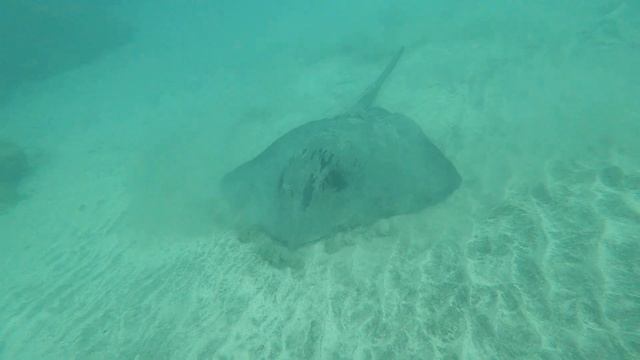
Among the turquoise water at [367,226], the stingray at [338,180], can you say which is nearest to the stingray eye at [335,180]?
the stingray at [338,180]

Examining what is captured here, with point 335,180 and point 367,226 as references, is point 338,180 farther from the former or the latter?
point 367,226

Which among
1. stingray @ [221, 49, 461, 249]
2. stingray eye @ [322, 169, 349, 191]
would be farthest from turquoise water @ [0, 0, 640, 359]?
stingray eye @ [322, 169, 349, 191]

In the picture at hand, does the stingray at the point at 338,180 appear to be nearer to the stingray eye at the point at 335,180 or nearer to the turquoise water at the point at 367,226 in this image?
the stingray eye at the point at 335,180

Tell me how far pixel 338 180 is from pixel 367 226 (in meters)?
0.94

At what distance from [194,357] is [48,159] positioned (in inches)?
454

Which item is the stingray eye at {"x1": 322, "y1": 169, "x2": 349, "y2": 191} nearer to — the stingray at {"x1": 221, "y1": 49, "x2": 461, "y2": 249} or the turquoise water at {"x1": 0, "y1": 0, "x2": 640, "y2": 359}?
the stingray at {"x1": 221, "y1": 49, "x2": 461, "y2": 249}

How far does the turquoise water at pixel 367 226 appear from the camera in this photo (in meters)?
5.18

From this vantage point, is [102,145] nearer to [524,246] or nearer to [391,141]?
[391,141]

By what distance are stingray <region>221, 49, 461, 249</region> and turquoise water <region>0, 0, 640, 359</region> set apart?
1.93ft

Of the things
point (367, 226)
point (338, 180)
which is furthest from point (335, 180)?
point (367, 226)

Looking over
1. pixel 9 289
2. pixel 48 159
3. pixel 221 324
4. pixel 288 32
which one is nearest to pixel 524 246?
pixel 221 324

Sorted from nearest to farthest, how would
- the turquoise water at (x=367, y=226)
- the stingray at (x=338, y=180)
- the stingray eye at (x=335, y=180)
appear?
the turquoise water at (x=367, y=226) → the stingray at (x=338, y=180) → the stingray eye at (x=335, y=180)

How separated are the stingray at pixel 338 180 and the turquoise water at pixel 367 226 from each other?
1.93 ft

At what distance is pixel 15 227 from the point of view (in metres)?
10.3
